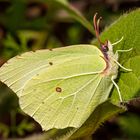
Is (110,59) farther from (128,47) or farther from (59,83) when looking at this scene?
(59,83)

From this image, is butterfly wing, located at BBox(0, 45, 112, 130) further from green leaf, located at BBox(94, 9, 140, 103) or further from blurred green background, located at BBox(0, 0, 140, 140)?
blurred green background, located at BBox(0, 0, 140, 140)

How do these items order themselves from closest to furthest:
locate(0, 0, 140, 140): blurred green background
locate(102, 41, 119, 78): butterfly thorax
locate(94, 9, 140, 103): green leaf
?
locate(94, 9, 140, 103): green leaf
locate(102, 41, 119, 78): butterfly thorax
locate(0, 0, 140, 140): blurred green background

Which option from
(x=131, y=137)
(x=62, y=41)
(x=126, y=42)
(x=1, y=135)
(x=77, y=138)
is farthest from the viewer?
(x=62, y=41)

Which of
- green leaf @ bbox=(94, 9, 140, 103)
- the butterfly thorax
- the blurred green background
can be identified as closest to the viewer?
green leaf @ bbox=(94, 9, 140, 103)

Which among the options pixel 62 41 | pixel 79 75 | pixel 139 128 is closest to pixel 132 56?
pixel 79 75

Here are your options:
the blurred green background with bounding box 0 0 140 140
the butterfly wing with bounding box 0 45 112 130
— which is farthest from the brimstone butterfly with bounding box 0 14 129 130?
the blurred green background with bounding box 0 0 140 140

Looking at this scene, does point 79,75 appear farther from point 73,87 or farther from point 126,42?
point 126,42

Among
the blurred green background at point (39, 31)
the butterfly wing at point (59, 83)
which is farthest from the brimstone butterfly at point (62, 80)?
the blurred green background at point (39, 31)
